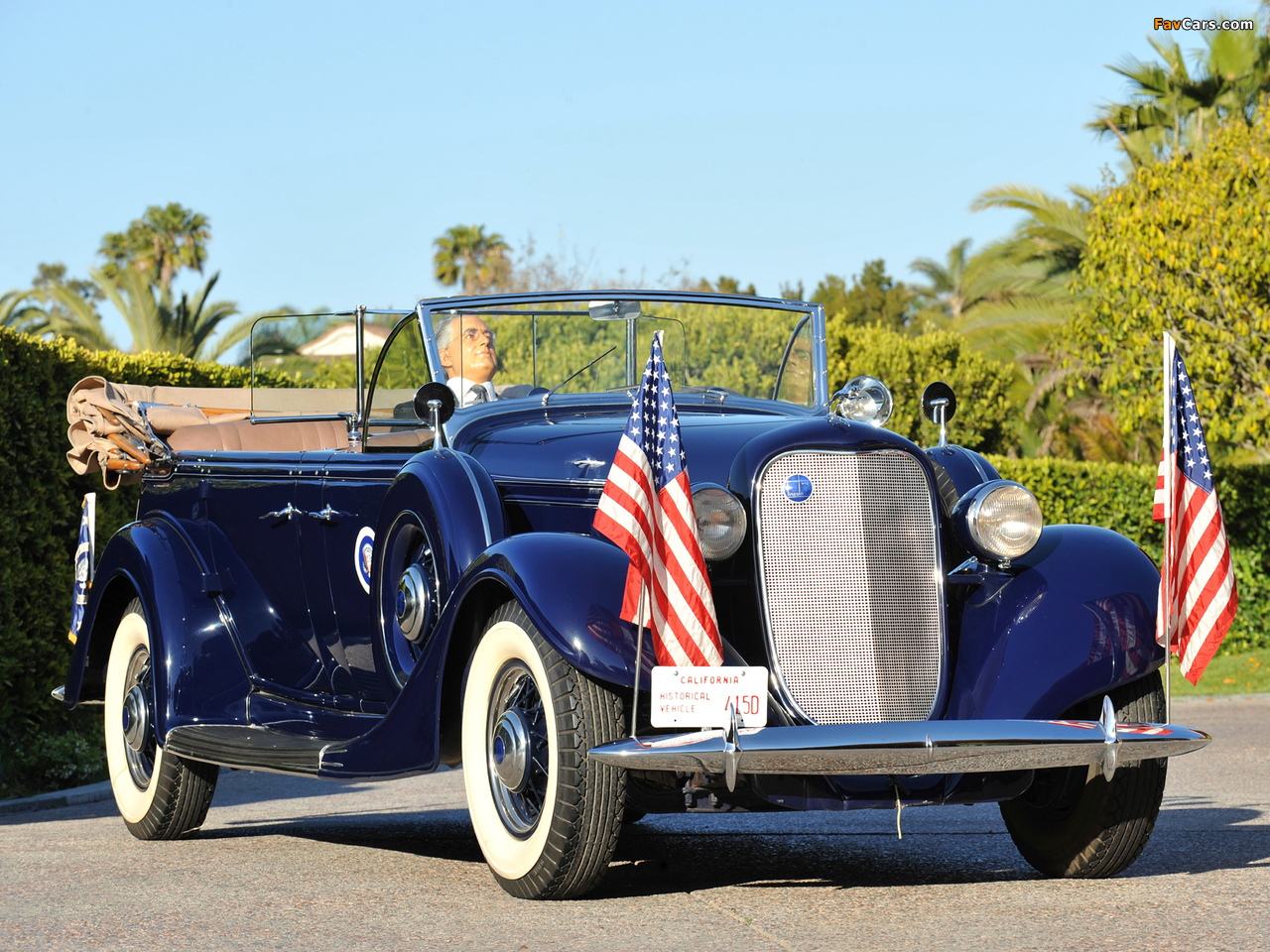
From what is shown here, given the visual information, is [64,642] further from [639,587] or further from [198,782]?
[639,587]

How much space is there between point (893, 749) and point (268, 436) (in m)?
4.26

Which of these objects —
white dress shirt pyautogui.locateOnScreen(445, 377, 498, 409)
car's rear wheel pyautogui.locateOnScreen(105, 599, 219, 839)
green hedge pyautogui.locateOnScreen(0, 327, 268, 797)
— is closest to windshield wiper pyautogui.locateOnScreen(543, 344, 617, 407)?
white dress shirt pyautogui.locateOnScreen(445, 377, 498, 409)

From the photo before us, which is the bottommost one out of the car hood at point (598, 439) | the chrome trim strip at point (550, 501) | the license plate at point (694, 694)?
the license plate at point (694, 694)

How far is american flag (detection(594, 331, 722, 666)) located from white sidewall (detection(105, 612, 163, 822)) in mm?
3043

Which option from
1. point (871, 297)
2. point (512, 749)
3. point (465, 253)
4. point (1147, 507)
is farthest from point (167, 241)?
point (512, 749)

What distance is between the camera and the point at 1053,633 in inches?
184

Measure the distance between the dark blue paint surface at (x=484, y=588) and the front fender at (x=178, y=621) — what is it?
0.01 meters

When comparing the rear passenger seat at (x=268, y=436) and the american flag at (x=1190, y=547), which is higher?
the rear passenger seat at (x=268, y=436)

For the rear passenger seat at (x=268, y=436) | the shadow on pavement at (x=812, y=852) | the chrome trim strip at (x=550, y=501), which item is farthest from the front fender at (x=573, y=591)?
the rear passenger seat at (x=268, y=436)

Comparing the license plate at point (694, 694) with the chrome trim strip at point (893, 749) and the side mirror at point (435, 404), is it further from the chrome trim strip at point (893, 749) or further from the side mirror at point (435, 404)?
the side mirror at point (435, 404)

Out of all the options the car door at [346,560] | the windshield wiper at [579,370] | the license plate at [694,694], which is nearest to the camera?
the license plate at [694,694]

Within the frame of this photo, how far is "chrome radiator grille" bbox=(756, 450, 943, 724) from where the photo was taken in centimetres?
460

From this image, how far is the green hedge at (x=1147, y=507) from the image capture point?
16781 mm

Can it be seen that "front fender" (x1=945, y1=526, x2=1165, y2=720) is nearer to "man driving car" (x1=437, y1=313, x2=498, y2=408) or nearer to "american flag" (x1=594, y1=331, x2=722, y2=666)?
"american flag" (x1=594, y1=331, x2=722, y2=666)
